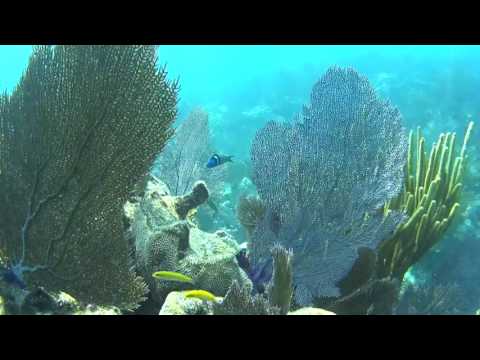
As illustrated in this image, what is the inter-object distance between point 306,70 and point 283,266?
3525 centimetres

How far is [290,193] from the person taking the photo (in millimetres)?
4672

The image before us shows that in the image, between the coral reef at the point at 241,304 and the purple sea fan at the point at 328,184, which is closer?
the coral reef at the point at 241,304

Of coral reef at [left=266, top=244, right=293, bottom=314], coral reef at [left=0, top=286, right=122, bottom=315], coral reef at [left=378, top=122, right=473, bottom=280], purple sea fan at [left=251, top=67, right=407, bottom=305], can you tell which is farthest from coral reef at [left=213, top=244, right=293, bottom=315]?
coral reef at [left=378, top=122, right=473, bottom=280]

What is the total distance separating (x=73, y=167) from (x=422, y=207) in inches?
163

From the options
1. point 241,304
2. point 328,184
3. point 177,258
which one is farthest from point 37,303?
point 328,184

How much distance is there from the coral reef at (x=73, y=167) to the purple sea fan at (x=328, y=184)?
177cm

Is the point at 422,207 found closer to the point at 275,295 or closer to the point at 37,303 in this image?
the point at 275,295

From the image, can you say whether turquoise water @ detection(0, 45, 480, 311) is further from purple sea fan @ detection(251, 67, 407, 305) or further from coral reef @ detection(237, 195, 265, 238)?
coral reef @ detection(237, 195, 265, 238)

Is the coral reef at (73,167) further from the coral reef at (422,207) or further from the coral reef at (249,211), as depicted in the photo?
the coral reef at (422,207)

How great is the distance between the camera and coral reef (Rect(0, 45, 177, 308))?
11.5 feet

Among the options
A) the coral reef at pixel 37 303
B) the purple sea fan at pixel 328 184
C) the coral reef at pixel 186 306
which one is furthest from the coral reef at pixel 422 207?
the coral reef at pixel 37 303

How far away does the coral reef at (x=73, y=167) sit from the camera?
3.51m
